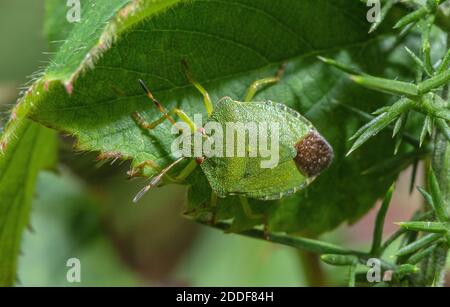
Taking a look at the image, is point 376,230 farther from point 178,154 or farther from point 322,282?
point 322,282

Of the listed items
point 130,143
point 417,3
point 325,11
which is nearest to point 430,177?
point 417,3

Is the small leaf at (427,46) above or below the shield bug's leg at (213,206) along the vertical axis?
above

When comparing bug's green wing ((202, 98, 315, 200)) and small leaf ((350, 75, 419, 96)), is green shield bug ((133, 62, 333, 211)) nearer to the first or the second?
bug's green wing ((202, 98, 315, 200))

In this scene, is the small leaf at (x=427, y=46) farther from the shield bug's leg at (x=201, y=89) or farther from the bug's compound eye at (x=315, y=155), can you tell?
the shield bug's leg at (x=201, y=89)

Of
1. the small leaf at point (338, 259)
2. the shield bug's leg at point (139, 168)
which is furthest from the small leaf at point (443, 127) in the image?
the shield bug's leg at point (139, 168)

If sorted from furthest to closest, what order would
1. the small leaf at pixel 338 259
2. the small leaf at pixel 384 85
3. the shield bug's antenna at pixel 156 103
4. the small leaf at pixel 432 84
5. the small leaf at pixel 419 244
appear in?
the shield bug's antenna at pixel 156 103, the small leaf at pixel 338 259, the small leaf at pixel 419 244, the small leaf at pixel 432 84, the small leaf at pixel 384 85
